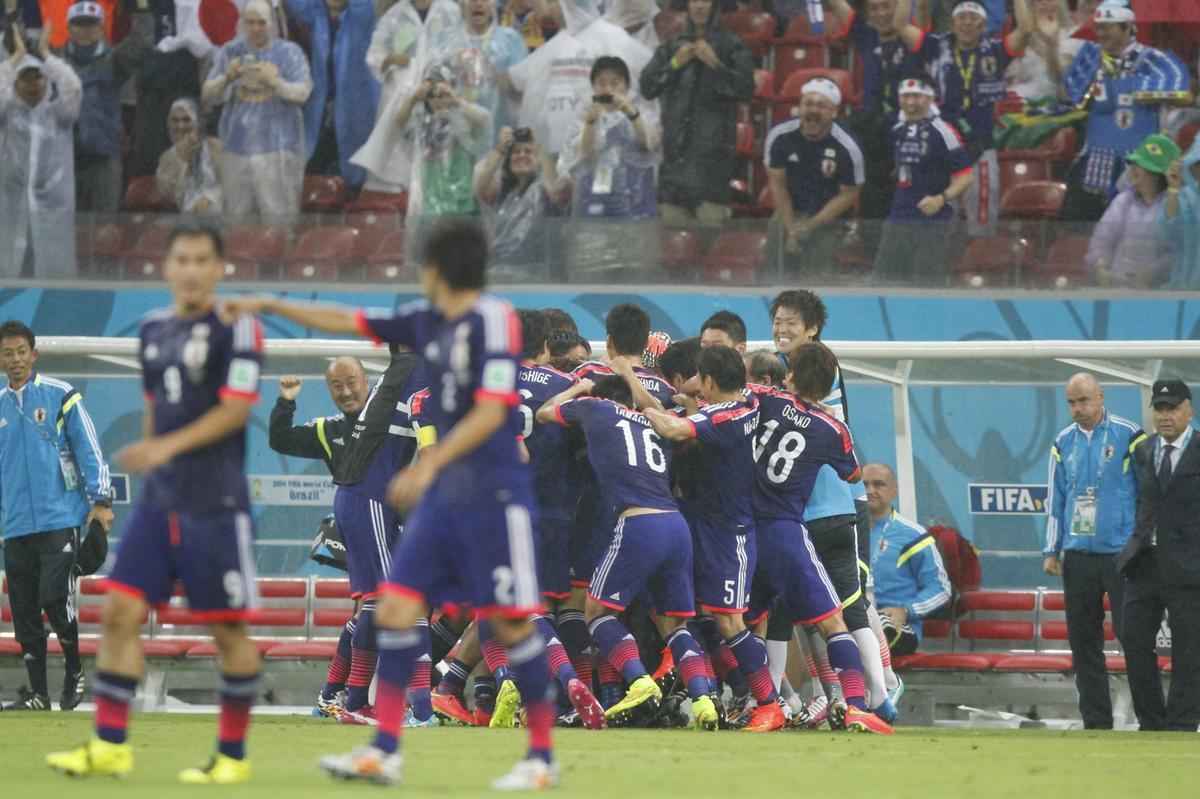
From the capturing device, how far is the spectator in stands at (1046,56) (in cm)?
1631

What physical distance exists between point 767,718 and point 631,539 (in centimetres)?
129

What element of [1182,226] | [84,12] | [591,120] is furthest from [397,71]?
[1182,226]

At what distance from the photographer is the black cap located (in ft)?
36.8

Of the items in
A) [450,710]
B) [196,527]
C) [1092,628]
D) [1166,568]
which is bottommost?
[450,710]

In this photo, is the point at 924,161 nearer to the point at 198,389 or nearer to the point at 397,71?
the point at 397,71

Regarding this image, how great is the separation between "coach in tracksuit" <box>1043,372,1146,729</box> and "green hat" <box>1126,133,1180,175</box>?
349 cm

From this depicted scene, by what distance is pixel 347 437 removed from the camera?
420 inches

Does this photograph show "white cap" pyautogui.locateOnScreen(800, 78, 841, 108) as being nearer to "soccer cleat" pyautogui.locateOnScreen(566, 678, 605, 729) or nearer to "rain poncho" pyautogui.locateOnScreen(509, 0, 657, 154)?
"rain poncho" pyautogui.locateOnScreen(509, 0, 657, 154)

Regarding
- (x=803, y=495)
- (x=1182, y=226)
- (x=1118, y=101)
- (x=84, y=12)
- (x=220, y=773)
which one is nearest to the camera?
(x=220, y=773)

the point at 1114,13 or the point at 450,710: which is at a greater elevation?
the point at 1114,13

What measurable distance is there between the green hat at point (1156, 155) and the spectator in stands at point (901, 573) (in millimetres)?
3992

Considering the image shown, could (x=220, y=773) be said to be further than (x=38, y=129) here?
→ No

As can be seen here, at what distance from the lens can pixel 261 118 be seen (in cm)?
1633

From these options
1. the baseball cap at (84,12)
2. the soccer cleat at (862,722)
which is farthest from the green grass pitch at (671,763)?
the baseball cap at (84,12)
